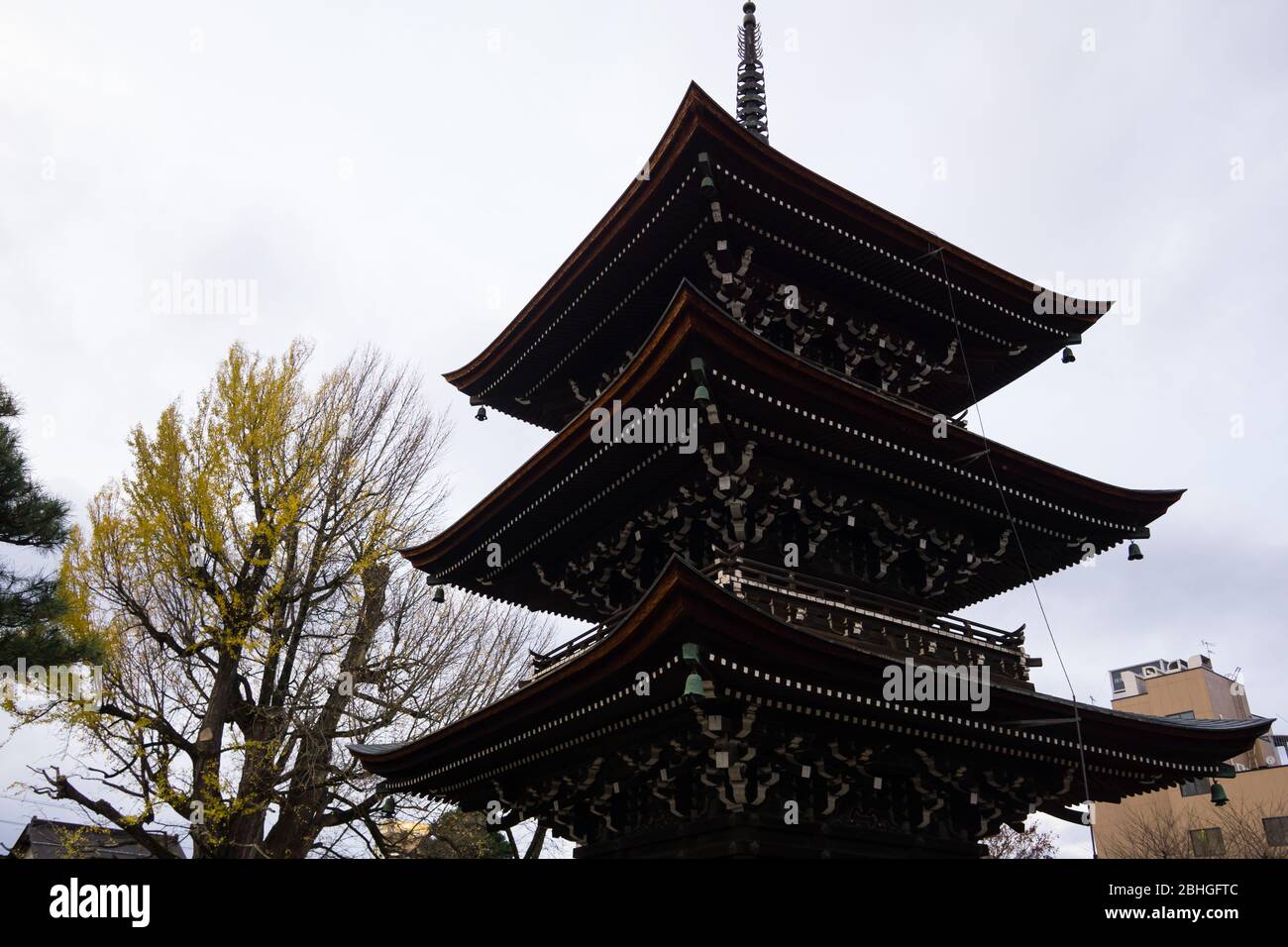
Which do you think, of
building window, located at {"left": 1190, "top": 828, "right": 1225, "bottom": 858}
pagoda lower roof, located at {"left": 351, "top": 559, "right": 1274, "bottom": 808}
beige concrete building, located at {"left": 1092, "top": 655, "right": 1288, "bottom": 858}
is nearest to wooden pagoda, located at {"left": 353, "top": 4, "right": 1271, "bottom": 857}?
pagoda lower roof, located at {"left": 351, "top": 559, "right": 1274, "bottom": 808}

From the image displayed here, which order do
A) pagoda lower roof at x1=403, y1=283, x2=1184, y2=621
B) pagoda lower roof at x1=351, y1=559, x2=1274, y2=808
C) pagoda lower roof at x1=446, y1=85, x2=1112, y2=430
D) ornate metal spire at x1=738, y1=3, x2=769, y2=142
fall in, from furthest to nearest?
ornate metal spire at x1=738, y1=3, x2=769, y2=142 < pagoda lower roof at x1=446, y1=85, x2=1112, y2=430 < pagoda lower roof at x1=403, y1=283, x2=1184, y2=621 < pagoda lower roof at x1=351, y1=559, x2=1274, y2=808

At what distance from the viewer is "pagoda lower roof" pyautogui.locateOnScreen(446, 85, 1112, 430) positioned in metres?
14.1

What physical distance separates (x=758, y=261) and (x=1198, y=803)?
1477 inches

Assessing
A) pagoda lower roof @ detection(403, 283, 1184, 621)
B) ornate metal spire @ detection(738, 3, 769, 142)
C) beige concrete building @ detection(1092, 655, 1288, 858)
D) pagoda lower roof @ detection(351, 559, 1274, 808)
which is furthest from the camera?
beige concrete building @ detection(1092, 655, 1288, 858)

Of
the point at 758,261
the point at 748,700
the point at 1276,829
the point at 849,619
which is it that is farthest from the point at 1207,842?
the point at 748,700

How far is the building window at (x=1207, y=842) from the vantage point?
1486 inches

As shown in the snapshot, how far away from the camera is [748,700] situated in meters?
10.9

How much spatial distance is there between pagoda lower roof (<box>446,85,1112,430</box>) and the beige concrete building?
76.2 feet

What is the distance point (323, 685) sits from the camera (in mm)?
18297

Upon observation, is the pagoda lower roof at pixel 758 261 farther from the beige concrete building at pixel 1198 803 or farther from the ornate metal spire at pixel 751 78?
the beige concrete building at pixel 1198 803

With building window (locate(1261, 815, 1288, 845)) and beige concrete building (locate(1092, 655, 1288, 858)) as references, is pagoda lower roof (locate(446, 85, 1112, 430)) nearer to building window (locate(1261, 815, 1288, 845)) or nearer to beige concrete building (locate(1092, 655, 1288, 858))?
beige concrete building (locate(1092, 655, 1288, 858))
